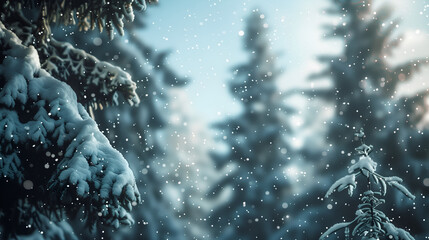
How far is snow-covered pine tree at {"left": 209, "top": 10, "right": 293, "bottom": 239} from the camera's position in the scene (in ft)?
36.7

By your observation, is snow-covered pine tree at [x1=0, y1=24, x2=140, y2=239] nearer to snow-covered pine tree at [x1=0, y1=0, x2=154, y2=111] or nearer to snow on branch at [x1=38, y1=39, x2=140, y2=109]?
snow-covered pine tree at [x1=0, y1=0, x2=154, y2=111]

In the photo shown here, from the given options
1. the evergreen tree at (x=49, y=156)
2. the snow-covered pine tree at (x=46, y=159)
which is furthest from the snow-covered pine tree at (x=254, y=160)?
the snow-covered pine tree at (x=46, y=159)

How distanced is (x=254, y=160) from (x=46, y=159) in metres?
8.82

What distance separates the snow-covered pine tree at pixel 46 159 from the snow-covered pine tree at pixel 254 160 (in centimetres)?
816

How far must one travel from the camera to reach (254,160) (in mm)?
11758

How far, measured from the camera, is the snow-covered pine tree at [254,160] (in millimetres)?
11180

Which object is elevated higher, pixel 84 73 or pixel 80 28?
pixel 80 28

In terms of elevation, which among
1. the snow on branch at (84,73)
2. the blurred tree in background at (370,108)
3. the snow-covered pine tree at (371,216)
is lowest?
the snow-covered pine tree at (371,216)

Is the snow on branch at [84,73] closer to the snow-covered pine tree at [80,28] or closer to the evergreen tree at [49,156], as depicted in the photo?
the snow-covered pine tree at [80,28]

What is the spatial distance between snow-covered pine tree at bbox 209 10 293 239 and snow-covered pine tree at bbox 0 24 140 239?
8157 millimetres

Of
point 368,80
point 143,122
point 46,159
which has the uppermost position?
point 368,80

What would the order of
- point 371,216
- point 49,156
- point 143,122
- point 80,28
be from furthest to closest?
point 143,122 → point 80,28 → point 371,216 → point 49,156

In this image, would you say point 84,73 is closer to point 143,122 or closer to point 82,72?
point 82,72

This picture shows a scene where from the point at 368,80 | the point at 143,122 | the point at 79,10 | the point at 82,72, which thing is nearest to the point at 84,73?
the point at 82,72
